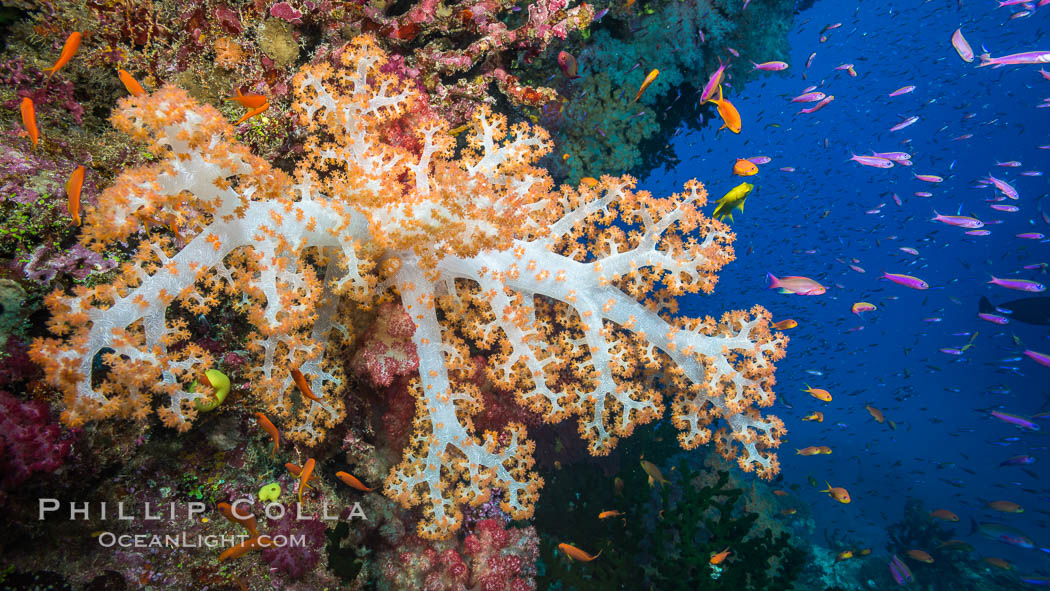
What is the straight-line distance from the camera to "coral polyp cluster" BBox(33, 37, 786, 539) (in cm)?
237

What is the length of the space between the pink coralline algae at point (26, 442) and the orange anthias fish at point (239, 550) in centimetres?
103

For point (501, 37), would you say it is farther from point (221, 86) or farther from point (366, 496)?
point (366, 496)

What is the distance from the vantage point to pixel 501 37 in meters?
4.25

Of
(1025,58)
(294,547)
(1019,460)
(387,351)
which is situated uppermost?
(1025,58)

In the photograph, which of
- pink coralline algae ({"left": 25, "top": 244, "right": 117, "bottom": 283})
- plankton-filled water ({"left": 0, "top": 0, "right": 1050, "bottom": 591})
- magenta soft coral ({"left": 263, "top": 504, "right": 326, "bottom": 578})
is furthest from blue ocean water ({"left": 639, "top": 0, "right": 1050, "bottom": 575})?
pink coralline algae ({"left": 25, "top": 244, "right": 117, "bottom": 283})

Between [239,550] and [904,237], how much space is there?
1957 inches

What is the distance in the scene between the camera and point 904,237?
36.5 meters

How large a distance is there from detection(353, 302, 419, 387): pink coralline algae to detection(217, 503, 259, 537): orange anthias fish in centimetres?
118

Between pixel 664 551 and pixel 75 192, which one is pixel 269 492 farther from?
pixel 664 551

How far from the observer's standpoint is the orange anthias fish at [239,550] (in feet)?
8.50

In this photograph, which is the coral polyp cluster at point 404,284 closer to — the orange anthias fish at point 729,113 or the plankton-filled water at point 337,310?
the plankton-filled water at point 337,310

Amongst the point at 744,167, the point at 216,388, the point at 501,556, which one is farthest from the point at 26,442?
the point at 744,167

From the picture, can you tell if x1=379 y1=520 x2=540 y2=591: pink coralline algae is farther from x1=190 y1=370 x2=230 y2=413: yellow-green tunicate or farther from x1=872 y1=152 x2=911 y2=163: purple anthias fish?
x1=872 y1=152 x2=911 y2=163: purple anthias fish

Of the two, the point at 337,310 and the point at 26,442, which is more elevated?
the point at 337,310
